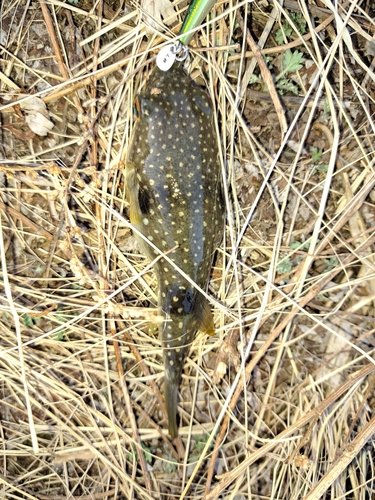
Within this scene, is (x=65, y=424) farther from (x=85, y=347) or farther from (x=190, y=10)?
(x=190, y=10)

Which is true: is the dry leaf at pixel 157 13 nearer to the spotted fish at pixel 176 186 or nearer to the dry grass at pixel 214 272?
the dry grass at pixel 214 272

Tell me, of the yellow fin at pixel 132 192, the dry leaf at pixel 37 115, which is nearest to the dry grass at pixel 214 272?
the dry leaf at pixel 37 115

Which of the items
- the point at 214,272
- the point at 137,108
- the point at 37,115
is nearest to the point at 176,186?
the point at 137,108

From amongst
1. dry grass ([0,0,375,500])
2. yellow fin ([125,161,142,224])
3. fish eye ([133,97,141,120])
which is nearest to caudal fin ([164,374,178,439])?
dry grass ([0,0,375,500])

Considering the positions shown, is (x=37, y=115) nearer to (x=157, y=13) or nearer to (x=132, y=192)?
(x=132, y=192)

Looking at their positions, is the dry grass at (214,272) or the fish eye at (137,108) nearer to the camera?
the fish eye at (137,108)


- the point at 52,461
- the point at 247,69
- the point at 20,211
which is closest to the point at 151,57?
the point at 247,69
